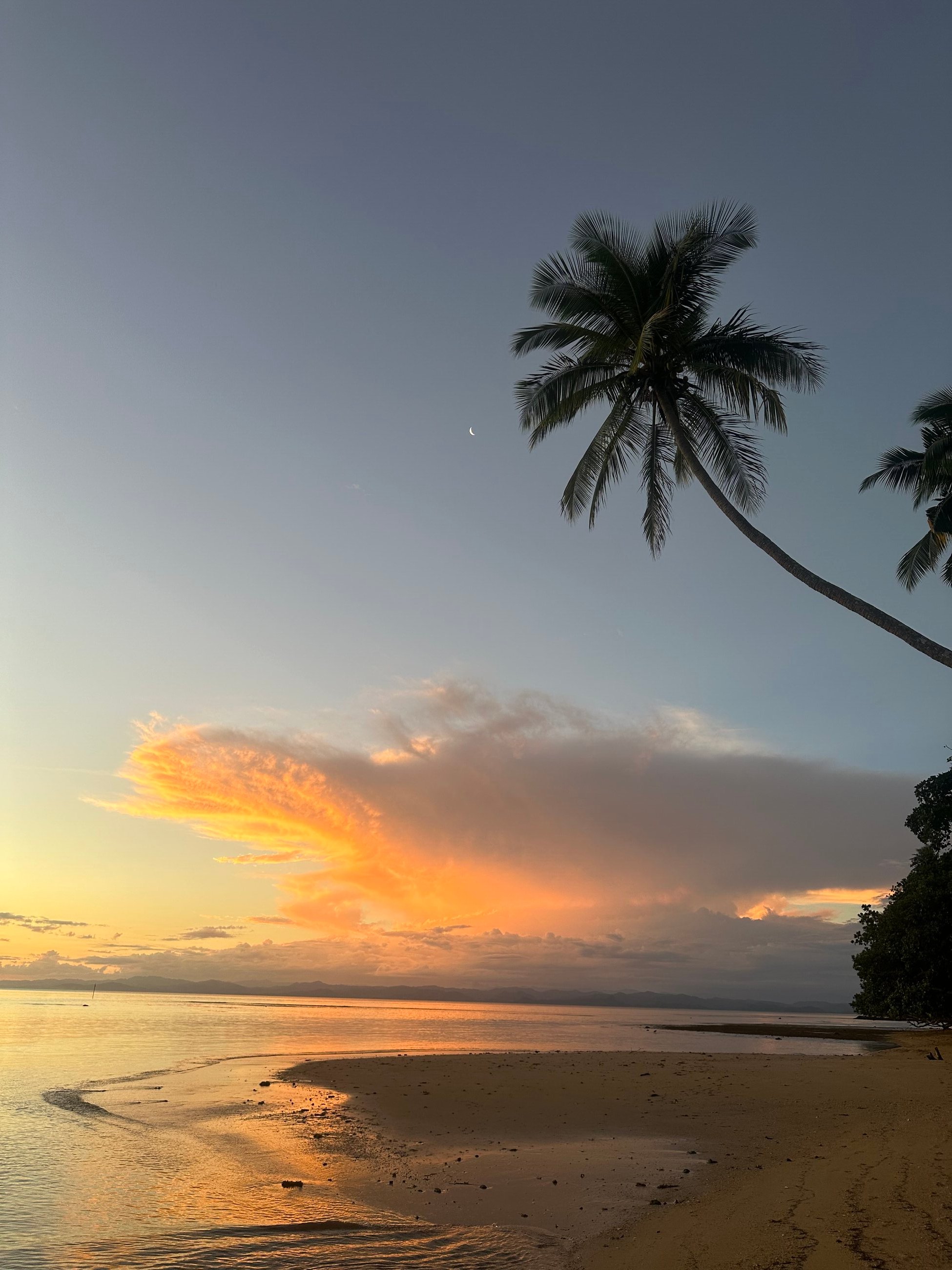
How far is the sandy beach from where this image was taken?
821cm

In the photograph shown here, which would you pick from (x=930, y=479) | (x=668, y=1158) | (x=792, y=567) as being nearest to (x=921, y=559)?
(x=930, y=479)

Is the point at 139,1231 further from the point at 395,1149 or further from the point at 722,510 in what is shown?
the point at 722,510

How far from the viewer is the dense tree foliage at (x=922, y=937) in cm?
3319

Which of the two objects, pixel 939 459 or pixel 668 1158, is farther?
pixel 939 459

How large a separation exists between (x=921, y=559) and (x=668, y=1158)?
21.9 m

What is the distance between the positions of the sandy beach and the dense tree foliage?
1206cm

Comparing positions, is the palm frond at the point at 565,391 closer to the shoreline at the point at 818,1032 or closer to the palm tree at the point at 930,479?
the palm tree at the point at 930,479

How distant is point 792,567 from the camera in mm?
15289

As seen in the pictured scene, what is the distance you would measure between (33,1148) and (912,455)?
102 ft

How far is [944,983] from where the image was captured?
3569 cm

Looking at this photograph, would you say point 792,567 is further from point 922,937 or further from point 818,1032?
point 818,1032

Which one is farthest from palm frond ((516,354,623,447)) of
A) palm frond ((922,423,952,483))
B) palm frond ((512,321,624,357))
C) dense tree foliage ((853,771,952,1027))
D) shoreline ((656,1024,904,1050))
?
shoreline ((656,1024,904,1050))

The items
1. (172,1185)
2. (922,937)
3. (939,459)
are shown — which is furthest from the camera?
(922,937)

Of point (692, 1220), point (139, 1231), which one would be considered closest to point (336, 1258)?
point (139, 1231)
